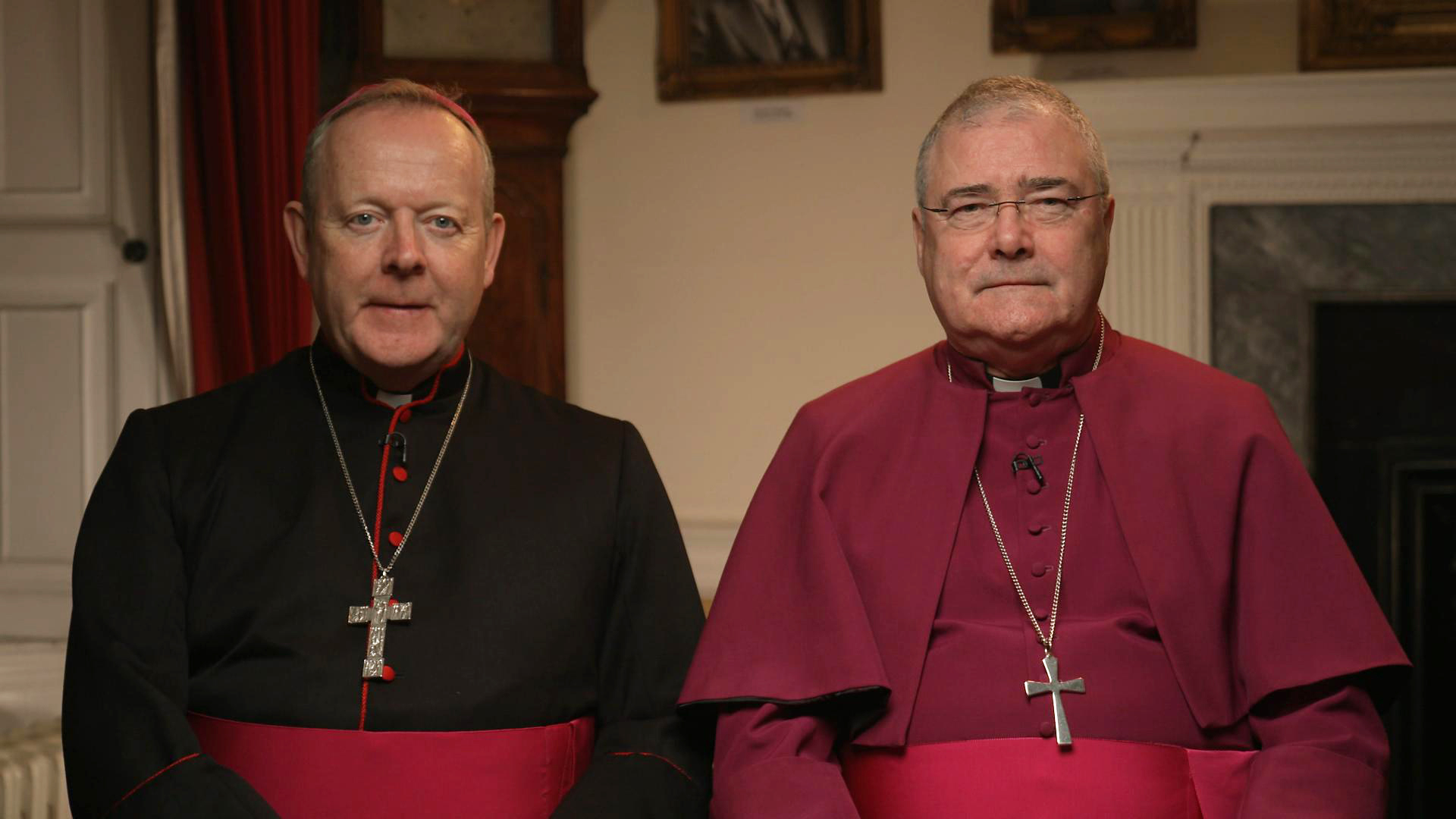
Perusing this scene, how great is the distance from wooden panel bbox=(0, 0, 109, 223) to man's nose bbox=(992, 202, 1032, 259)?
2.81m

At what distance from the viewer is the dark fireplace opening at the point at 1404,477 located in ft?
15.1

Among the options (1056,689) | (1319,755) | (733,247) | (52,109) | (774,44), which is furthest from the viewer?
(733,247)

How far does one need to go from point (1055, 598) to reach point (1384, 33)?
321 centimetres

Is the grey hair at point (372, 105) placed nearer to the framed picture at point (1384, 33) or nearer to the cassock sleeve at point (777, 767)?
the cassock sleeve at point (777, 767)

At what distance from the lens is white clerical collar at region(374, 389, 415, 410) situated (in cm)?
255

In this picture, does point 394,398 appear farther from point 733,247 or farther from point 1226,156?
point 1226,156

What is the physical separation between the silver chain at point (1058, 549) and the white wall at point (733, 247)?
2.53 meters

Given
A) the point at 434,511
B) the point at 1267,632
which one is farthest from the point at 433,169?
the point at 1267,632

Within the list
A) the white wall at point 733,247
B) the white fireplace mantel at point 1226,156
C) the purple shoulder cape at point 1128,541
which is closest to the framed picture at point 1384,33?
the white fireplace mantel at point 1226,156

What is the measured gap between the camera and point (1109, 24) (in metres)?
4.69

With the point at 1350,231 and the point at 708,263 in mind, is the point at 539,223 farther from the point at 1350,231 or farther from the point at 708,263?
the point at 1350,231

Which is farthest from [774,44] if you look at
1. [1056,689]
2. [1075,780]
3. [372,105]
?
[1075,780]

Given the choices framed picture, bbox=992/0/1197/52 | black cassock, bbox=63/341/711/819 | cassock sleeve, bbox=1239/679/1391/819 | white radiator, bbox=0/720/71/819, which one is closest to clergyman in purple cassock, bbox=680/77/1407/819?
cassock sleeve, bbox=1239/679/1391/819

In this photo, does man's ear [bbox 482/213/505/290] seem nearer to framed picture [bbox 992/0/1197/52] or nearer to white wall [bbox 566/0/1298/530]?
white wall [bbox 566/0/1298/530]
